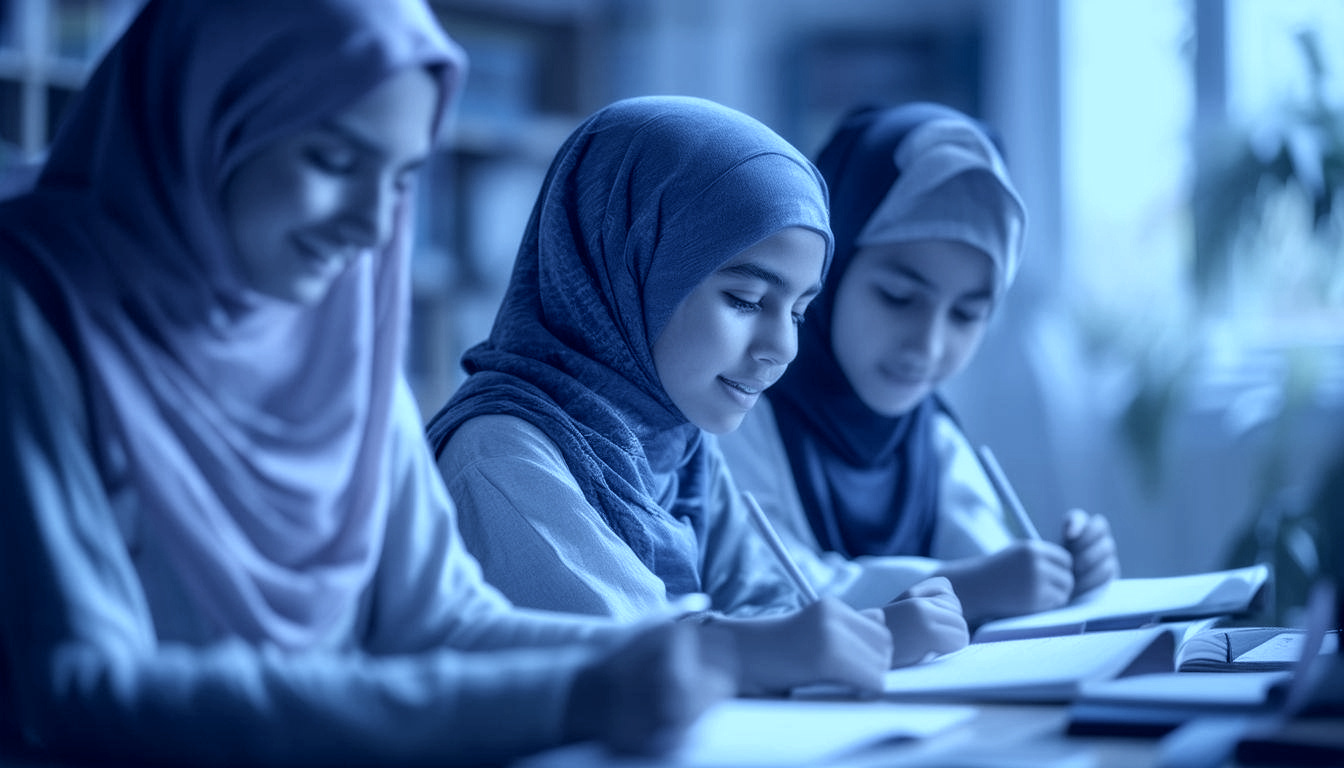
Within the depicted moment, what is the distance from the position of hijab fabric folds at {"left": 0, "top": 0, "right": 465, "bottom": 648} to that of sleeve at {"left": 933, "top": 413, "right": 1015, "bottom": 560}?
111 cm

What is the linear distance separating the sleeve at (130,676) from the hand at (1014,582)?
76 centimetres

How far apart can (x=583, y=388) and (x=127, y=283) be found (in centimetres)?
53

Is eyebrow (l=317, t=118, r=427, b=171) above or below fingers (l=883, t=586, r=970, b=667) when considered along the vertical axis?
above

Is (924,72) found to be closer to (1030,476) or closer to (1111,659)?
(1030,476)

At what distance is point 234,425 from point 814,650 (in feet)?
1.36

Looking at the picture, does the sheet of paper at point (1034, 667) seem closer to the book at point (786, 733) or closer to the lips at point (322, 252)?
the book at point (786, 733)

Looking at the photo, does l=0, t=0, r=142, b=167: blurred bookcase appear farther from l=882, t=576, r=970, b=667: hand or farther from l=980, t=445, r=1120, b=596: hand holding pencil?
l=882, t=576, r=970, b=667: hand

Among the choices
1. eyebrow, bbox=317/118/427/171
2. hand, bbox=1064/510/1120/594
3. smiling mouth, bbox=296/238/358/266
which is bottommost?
hand, bbox=1064/510/1120/594

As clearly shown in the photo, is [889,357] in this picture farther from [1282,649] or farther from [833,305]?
[1282,649]

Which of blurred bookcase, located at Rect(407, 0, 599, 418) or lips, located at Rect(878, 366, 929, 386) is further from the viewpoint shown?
blurred bookcase, located at Rect(407, 0, 599, 418)

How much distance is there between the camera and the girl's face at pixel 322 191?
29.1 inches

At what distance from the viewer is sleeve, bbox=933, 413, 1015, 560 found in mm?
1729

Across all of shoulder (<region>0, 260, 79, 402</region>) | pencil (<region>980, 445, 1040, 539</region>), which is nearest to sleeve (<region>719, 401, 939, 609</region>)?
pencil (<region>980, 445, 1040, 539</region>)

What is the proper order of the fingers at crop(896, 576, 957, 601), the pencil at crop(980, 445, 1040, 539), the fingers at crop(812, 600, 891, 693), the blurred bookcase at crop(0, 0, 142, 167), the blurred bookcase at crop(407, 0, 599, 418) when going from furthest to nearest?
the blurred bookcase at crop(407, 0, 599, 418) → the blurred bookcase at crop(0, 0, 142, 167) → the pencil at crop(980, 445, 1040, 539) → the fingers at crop(896, 576, 957, 601) → the fingers at crop(812, 600, 891, 693)
